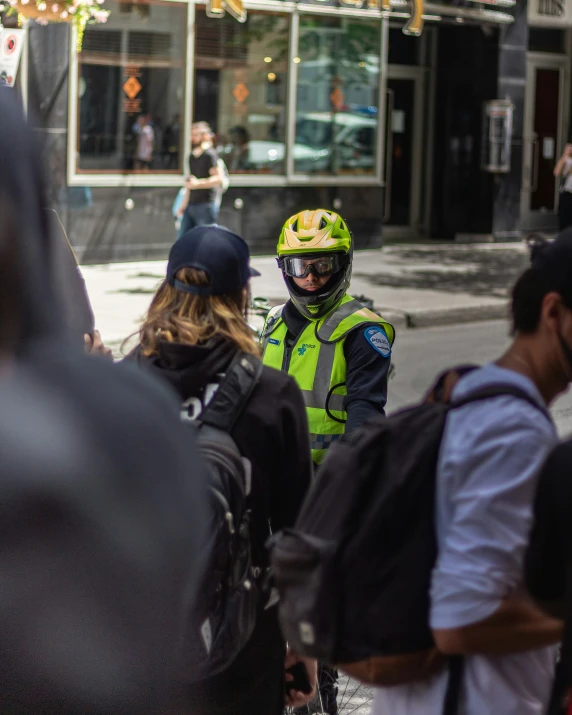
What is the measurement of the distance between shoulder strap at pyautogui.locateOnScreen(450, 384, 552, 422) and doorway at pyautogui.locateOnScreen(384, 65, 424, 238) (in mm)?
20865

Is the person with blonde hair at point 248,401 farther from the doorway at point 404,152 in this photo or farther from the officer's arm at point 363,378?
the doorway at point 404,152

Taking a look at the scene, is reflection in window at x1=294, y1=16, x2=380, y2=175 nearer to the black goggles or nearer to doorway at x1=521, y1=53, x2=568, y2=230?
doorway at x1=521, y1=53, x2=568, y2=230

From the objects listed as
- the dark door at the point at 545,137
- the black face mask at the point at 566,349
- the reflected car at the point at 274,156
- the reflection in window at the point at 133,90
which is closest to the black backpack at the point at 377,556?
the black face mask at the point at 566,349

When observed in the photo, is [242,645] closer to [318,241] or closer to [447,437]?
[447,437]

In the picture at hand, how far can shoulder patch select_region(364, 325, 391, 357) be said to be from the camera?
13.8 feet

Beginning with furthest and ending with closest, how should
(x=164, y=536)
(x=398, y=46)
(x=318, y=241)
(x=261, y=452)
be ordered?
(x=398, y=46) < (x=318, y=241) < (x=261, y=452) < (x=164, y=536)

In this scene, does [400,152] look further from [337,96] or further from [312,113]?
[312,113]

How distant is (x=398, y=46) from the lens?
2281 cm

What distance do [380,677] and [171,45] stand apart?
1637cm

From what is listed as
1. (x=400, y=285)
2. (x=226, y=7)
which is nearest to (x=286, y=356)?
(x=400, y=285)

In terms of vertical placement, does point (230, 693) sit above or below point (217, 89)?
below

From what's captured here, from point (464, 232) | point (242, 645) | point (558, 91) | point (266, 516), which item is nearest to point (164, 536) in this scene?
point (242, 645)

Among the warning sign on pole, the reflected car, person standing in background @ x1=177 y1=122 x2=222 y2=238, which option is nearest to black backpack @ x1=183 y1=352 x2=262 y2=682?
the warning sign on pole

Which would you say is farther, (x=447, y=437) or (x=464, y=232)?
(x=464, y=232)
